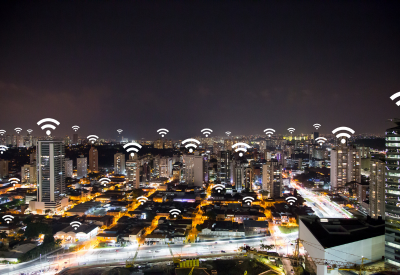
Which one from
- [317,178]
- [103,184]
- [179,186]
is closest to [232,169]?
[179,186]

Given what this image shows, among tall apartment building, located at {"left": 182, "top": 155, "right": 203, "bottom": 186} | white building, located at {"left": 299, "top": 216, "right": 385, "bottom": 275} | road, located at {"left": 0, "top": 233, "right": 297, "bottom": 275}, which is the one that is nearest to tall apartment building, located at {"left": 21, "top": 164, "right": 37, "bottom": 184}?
tall apartment building, located at {"left": 182, "top": 155, "right": 203, "bottom": 186}

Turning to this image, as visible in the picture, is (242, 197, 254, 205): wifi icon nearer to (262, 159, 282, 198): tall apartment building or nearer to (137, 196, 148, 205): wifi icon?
(262, 159, 282, 198): tall apartment building

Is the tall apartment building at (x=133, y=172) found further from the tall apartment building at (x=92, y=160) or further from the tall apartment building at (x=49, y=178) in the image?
the tall apartment building at (x=92, y=160)

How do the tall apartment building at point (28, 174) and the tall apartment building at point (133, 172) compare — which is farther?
the tall apartment building at point (133, 172)

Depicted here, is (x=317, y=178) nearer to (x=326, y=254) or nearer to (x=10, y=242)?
(x=326, y=254)

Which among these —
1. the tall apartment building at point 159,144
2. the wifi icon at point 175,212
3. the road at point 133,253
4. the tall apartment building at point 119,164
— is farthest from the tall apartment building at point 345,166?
the tall apartment building at point 159,144

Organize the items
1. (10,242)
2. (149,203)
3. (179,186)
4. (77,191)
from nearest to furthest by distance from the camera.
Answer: (10,242)
(149,203)
(77,191)
(179,186)
